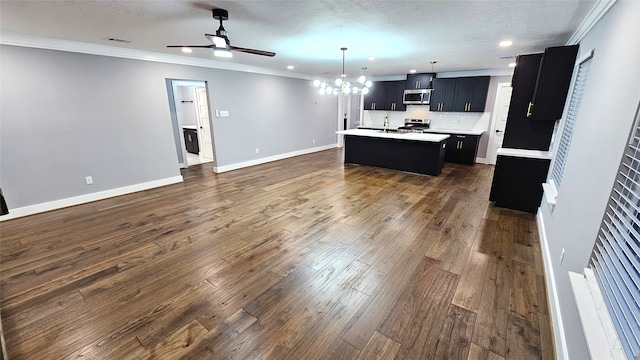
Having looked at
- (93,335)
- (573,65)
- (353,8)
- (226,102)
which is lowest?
(93,335)

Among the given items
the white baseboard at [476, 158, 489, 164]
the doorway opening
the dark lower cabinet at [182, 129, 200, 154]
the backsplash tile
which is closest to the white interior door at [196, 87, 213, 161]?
the doorway opening

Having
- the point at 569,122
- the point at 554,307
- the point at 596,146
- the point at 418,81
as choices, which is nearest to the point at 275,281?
the point at 554,307

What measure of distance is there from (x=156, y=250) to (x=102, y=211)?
1854 millimetres

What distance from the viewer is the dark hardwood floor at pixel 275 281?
1.73m

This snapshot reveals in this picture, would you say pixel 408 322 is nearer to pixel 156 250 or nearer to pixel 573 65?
pixel 156 250

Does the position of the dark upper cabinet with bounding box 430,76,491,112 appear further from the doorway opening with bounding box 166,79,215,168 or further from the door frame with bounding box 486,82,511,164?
the doorway opening with bounding box 166,79,215,168

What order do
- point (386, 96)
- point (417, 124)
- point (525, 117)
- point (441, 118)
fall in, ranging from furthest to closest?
point (386, 96) < point (417, 124) < point (441, 118) < point (525, 117)

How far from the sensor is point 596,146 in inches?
67.4

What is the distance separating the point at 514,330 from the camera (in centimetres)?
180

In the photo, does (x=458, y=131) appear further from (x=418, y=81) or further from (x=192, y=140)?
(x=192, y=140)

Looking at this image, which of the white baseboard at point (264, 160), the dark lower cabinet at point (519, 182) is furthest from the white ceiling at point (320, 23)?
the white baseboard at point (264, 160)

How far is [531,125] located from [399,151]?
8.32ft

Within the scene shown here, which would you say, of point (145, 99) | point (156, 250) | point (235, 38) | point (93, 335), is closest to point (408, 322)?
point (93, 335)

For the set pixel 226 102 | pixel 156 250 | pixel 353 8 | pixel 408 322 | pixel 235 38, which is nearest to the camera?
pixel 408 322
